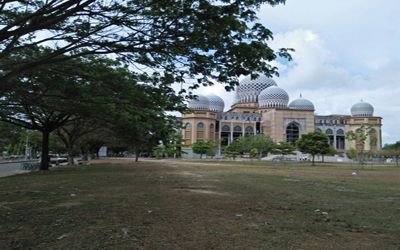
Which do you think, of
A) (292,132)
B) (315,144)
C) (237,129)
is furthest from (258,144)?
(237,129)

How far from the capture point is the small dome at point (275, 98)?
115 meters

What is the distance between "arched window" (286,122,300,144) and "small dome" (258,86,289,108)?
5.95m

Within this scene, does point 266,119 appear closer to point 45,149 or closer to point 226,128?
point 226,128

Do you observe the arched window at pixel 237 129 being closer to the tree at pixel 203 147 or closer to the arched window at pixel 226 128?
the arched window at pixel 226 128

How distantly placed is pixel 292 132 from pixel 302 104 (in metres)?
8.37

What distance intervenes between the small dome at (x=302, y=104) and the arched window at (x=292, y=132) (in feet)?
16.8

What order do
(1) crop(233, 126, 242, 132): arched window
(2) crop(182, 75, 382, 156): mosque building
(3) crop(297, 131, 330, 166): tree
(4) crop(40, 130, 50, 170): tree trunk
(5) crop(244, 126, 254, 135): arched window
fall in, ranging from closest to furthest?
(4) crop(40, 130, 50, 170): tree trunk < (3) crop(297, 131, 330, 166): tree < (2) crop(182, 75, 382, 156): mosque building < (5) crop(244, 126, 254, 135): arched window < (1) crop(233, 126, 242, 132): arched window

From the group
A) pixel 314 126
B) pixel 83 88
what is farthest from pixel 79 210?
pixel 314 126

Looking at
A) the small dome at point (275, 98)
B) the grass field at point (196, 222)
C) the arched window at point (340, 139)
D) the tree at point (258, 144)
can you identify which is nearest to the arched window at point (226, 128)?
the small dome at point (275, 98)

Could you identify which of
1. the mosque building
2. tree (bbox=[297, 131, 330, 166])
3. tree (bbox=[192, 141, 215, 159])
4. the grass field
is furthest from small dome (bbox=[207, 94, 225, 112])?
the grass field

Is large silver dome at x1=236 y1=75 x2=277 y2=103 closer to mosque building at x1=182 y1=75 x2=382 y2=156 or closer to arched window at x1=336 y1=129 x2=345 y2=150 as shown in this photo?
mosque building at x1=182 y1=75 x2=382 y2=156

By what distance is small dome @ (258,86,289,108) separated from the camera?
115m

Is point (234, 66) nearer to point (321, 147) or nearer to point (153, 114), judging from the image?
point (153, 114)

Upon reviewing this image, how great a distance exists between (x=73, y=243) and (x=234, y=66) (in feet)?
16.3
